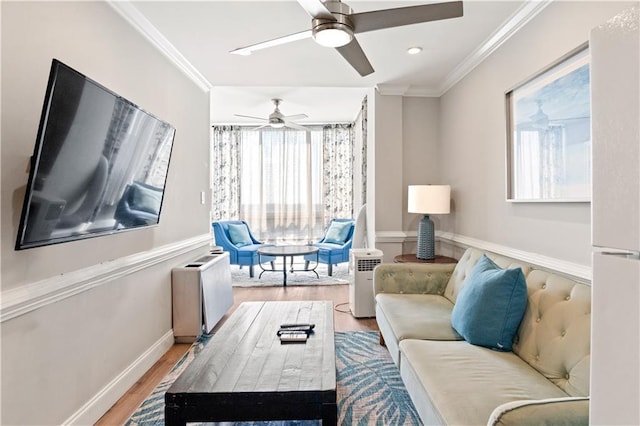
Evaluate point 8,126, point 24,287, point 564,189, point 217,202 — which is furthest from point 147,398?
point 217,202

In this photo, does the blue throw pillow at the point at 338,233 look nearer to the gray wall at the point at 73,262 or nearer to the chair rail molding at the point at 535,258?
the chair rail molding at the point at 535,258

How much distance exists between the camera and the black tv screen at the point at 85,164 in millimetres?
1402

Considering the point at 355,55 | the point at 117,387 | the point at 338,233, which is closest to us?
the point at 117,387

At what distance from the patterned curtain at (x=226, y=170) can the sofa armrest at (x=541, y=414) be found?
6.29 meters

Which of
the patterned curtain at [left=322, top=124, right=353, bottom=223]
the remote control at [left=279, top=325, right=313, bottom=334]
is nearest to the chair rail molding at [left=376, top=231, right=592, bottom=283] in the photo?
the remote control at [left=279, top=325, right=313, bottom=334]

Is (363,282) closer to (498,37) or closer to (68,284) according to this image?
(498,37)

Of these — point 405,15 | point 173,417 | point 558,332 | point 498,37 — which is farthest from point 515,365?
→ point 498,37

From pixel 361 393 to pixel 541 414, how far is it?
52.9 inches

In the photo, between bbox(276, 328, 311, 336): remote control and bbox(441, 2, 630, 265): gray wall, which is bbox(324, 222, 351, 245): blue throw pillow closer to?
bbox(441, 2, 630, 265): gray wall

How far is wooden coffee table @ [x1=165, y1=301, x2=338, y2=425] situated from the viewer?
4.60ft

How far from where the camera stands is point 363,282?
3.71 metres

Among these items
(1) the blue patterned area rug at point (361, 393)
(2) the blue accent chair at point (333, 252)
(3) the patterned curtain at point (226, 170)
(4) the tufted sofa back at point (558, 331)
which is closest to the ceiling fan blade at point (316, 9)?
(4) the tufted sofa back at point (558, 331)

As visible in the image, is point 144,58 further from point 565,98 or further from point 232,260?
point 232,260

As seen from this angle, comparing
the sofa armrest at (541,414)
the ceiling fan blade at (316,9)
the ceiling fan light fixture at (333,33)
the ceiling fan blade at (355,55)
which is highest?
the ceiling fan blade at (355,55)
